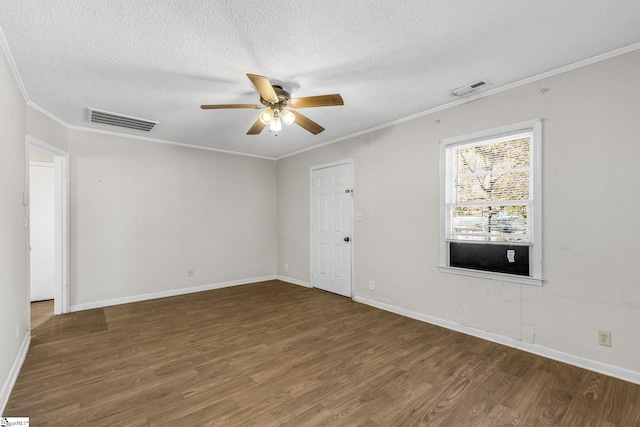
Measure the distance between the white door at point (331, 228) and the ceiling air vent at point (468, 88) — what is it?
1.89 m

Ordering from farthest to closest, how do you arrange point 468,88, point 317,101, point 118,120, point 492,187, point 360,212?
point 360,212, point 118,120, point 492,187, point 468,88, point 317,101

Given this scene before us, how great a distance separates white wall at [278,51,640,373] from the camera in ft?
7.55

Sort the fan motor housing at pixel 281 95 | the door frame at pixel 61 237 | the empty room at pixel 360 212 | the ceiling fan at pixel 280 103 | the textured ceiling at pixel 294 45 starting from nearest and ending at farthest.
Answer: the textured ceiling at pixel 294 45 < the empty room at pixel 360 212 < the ceiling fan at pixel 280 103 < the fan motor housing at pixel 281 95 < the door frame at pixel 61 237

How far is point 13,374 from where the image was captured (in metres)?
2.27

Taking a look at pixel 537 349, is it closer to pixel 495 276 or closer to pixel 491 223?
pixel 495 276

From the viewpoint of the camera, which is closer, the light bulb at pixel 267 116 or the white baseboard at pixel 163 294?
the light bulb at pixel 267 116

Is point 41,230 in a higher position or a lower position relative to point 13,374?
higher

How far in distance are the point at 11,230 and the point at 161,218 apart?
236 cm

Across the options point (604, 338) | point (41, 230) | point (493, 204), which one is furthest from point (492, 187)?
point (41, 230)

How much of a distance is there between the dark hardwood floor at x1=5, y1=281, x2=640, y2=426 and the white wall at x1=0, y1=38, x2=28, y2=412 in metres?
0.23

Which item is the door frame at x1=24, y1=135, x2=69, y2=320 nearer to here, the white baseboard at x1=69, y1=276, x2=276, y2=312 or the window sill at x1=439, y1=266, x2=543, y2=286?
the white baseboard at x1=69, y1=276, x2=276, y2=312

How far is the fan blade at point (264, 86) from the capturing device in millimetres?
2145

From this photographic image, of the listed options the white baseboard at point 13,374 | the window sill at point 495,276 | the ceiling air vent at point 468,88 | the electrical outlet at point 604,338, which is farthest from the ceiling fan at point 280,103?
the electrical outlet at point 604,338

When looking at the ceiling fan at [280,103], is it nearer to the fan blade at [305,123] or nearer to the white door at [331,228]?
the fan blade at [305,123]
